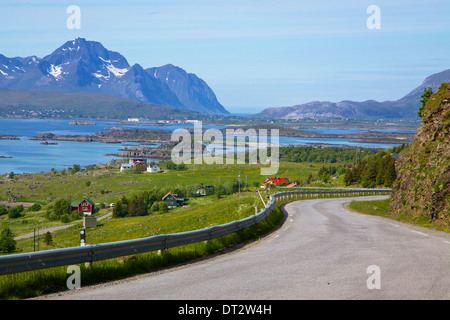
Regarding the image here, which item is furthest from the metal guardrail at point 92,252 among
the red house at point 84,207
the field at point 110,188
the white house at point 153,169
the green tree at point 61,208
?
the white house at point 153,169

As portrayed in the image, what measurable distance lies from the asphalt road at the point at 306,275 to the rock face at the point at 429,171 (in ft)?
29.6

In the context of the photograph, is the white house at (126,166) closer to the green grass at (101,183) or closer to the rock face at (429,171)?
the green grass at (101,183)

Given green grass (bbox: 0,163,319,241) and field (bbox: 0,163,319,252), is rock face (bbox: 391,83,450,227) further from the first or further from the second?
green grass (bbox: 0,163,319,241)

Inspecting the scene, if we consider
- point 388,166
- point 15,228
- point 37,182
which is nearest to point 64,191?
point 37,182

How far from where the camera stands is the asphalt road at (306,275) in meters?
9.27

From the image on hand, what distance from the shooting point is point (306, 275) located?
36.1 feet

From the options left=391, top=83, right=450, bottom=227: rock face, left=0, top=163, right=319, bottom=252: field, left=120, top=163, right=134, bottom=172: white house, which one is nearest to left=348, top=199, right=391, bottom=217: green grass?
left=391, top=83, right=450, bottom=227: rock face

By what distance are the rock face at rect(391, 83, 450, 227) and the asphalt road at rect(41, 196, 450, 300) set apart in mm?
9031

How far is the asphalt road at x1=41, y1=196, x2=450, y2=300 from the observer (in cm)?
927

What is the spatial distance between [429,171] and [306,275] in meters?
19.5

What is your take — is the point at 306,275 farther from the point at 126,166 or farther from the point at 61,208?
the point at 126,166

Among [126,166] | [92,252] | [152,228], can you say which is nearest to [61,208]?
[152,228]

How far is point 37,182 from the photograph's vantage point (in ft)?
386

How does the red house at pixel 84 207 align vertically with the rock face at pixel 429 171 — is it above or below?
below
